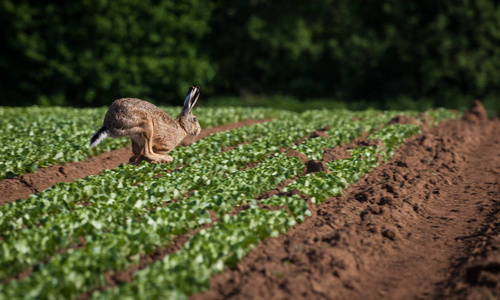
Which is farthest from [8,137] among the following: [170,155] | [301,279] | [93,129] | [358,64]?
[358,64]

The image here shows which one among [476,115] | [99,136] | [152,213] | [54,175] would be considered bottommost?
[54,175]

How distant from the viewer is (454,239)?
292 inches

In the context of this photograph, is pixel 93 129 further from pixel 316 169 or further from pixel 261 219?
pixel 261 219

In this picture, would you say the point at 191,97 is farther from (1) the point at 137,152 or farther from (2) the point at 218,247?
(2) the point at 218,247

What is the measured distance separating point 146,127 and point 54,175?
2.23 meters

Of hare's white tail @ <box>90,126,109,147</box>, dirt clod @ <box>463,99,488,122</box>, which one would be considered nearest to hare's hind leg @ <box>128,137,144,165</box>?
hare's white tail @ <box>90,126,109,147</box>

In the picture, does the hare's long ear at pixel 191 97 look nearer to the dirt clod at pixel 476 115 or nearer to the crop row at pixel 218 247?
the crop row at pixel 218 247

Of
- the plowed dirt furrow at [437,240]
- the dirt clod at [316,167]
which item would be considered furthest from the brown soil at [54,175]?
the plowed dirt furrow at [437,240]

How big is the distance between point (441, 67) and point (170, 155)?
21.4 m

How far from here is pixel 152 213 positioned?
266 inches

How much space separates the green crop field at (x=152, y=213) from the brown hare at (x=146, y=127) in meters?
0.37

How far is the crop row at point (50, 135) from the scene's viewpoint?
10.2 meters

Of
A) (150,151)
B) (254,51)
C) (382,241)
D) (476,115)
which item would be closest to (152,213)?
(150,151)

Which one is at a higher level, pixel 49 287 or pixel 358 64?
pixel 358 64
